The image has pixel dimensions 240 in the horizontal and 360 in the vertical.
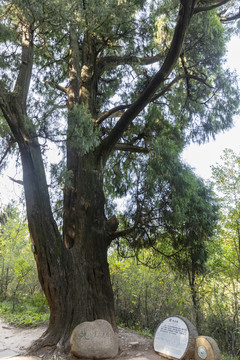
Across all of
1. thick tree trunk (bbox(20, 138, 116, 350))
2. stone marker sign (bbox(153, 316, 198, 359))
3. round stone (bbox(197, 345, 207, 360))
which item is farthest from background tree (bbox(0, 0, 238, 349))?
round stone (bbox(197, 345, 207, 360))

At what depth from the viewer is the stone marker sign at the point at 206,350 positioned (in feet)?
12.2

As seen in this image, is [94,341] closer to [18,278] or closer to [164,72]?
[164,72]

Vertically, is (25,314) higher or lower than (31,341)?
higher

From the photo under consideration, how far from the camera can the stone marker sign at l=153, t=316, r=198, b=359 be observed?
4.00 meters

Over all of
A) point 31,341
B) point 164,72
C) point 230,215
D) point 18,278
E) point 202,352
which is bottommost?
point 31,341

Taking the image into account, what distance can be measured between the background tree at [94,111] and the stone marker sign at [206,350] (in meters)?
1.49

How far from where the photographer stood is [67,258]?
4.70 m

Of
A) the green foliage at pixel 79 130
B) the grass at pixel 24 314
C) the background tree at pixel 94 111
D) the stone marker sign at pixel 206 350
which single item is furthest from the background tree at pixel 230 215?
the grass at pixel 24 314

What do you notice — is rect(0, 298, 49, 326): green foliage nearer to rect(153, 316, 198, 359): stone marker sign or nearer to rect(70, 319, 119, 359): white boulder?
rect(70, 319, 119, 359): white boulder

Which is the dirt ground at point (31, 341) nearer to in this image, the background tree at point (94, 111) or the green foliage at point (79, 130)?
the background tree at point (94, 111)

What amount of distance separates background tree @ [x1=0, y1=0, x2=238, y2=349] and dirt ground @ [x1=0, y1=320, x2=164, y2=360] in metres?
0.52

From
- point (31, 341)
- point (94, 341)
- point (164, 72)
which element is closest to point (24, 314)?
point (31, 341)

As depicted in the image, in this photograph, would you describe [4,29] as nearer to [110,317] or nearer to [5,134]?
[5,134]

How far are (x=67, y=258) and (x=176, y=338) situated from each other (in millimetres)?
1958
